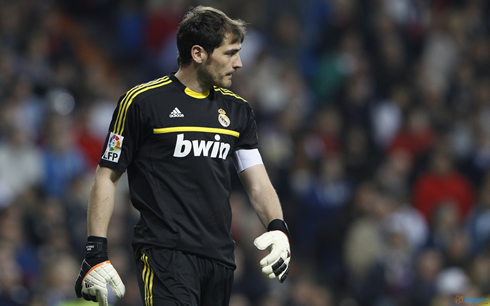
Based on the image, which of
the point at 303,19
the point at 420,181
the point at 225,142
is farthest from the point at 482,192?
the point at 225,142

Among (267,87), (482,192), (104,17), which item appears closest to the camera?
(482,192)

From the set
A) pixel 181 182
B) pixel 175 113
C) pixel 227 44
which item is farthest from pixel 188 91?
pixel 181 182

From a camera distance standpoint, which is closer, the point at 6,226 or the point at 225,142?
the point at 225,142

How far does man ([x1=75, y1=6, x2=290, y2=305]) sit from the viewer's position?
4.06 m

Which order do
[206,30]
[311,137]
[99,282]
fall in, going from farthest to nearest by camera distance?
1. [311,137]
2. [206,30]
3. [99,282]

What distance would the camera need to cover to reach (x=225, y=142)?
429 cm

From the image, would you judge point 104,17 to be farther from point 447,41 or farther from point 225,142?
point 225,142

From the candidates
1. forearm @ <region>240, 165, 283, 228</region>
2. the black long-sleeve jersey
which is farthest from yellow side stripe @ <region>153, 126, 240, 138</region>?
forearm @ <region>240, 165, 283, 228</region>

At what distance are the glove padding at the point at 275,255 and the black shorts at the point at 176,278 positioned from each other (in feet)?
0.92

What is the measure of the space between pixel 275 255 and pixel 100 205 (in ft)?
3.12

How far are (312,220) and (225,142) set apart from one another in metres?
5.25

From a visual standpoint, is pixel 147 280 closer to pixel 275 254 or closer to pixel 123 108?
pixel 275 254

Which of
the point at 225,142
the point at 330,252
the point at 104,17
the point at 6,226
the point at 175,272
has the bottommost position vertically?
the point at 330,252

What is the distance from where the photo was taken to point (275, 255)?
162 inches
